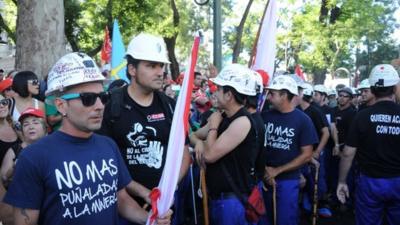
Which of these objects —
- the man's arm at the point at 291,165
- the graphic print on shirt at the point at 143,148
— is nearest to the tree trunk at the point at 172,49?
the man's arm at the point at 291,165

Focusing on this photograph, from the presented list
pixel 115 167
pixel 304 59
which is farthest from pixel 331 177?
pixel 304 59

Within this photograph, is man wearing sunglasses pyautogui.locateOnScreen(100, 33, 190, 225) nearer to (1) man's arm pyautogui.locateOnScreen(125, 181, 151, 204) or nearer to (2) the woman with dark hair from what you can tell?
(1) man's arm pyautogui.locateOnScreen(125, 181, 151, 204)

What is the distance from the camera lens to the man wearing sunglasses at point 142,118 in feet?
11.4

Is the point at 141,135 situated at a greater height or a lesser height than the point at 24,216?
greater

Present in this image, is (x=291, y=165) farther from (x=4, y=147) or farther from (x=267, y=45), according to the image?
(x=4, y=147)

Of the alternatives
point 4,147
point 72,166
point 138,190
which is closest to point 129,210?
point 138,190

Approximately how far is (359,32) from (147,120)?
20384 millimetres

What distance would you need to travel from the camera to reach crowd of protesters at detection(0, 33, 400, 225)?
2.40 meters

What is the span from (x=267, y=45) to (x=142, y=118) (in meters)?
2.80

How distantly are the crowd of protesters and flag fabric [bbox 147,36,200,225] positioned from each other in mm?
87

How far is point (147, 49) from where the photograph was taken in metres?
3.53

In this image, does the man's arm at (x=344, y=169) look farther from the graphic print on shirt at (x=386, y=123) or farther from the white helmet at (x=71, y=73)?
the white helmet at (x=71, y=73)

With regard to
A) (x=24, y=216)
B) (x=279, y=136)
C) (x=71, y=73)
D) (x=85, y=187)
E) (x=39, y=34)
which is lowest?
(x=24, y=216)

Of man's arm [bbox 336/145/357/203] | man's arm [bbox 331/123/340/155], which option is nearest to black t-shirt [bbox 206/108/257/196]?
man's arm [bbox 336/145/357/203]
